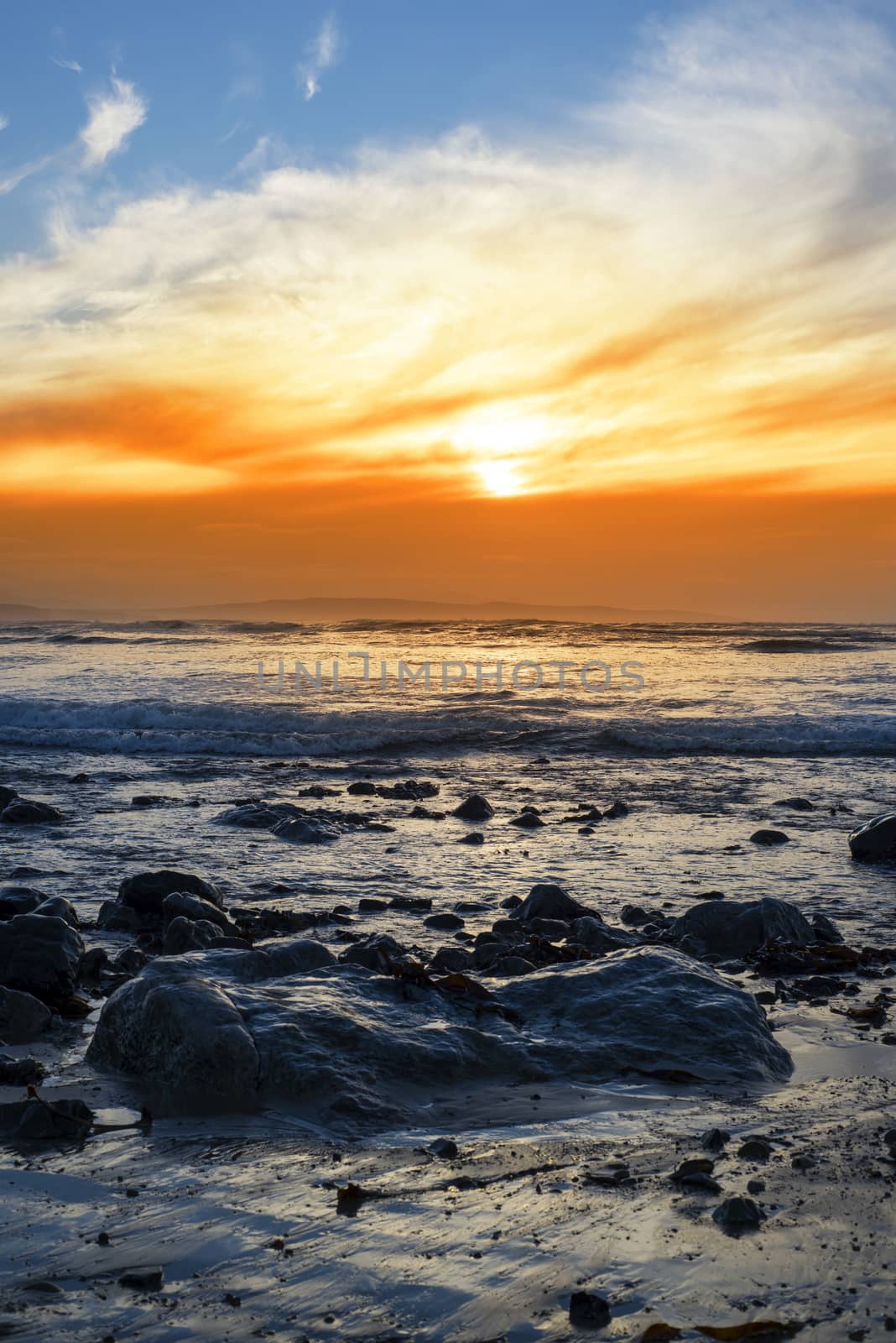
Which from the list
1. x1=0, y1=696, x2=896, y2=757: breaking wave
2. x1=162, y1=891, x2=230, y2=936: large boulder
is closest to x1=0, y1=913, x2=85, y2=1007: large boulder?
x1=162, y1=891, x2=230, y2=936: large boulder

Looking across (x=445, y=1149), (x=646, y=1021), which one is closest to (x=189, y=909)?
(x=646, y=1021)

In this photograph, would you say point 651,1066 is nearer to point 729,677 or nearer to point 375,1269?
point 375,1269

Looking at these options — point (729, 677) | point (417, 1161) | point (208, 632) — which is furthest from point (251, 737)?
point (208, 632)

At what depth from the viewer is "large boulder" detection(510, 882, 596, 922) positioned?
726 cm

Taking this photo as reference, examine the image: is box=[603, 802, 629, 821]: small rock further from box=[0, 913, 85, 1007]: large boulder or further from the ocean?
box=[0, 913, 85, 1007]: large boulder

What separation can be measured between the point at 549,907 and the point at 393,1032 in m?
2.79

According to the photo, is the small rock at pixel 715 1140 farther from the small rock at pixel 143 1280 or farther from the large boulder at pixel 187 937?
the large boulder at pixel 187 937

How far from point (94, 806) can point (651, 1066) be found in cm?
907

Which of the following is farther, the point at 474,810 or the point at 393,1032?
the point at 474,810

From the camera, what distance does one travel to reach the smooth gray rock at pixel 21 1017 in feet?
16.2

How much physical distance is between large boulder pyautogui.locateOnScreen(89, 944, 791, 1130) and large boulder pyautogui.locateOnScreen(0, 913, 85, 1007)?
0.79m

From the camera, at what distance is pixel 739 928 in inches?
263

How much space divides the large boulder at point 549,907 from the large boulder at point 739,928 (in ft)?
2.52

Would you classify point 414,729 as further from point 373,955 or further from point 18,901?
point 373,955
